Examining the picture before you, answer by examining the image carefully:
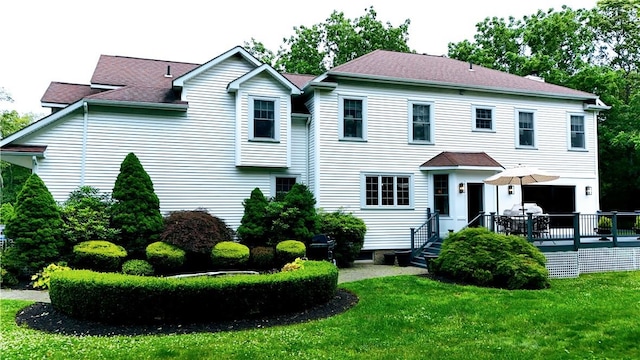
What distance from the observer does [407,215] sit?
16219mm

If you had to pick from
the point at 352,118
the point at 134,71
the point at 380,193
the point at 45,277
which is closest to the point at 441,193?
the point at 380,193

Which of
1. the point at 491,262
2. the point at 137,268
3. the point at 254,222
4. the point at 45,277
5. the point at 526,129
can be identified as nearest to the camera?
the point at 45,277

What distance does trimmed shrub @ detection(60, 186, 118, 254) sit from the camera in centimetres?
1208

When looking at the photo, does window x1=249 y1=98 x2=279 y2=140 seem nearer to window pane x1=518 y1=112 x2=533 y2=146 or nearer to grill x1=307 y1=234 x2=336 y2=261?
grill x1=307 y1=234 x2=336 y2=261

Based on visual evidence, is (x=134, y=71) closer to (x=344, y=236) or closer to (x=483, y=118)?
(x=344, y=236)

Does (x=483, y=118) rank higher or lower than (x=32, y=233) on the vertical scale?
higher

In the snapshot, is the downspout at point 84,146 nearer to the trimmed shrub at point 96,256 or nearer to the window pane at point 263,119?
the trimmed shrub at point 96,256

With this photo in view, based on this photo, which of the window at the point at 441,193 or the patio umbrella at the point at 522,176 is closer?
the patio umbrella at the point at 522,176

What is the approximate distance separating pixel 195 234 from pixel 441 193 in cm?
905

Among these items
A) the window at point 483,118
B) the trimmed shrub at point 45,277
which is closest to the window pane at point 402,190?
the window at point 483,118

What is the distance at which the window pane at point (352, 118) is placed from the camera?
15920 mm

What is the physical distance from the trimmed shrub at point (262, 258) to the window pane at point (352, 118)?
521 cm

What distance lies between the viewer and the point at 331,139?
15594mm

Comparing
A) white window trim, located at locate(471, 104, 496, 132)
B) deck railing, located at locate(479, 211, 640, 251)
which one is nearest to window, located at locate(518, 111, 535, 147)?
white window trim, located at locate(471, 104, 496, 132)
